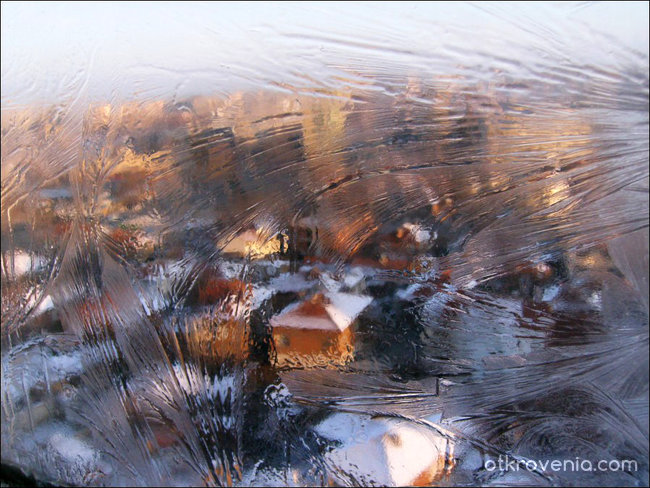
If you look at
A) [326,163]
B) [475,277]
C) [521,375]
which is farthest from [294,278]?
[521,375]

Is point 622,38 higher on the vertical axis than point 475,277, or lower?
higher

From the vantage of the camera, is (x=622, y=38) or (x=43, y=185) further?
(x=43, y=185)

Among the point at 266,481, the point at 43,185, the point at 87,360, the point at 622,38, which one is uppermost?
the point at 622,38

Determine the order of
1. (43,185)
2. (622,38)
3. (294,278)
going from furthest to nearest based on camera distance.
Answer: (43,185) < (294,278) < (622,38)

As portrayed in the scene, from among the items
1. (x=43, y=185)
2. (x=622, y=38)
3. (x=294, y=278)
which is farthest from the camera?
(x=43, y=185)

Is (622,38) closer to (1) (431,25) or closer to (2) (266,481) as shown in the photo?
(1) (431,25)

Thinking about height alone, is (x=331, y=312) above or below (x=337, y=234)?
below

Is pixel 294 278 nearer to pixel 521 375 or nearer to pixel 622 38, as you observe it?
pixel 521 375
